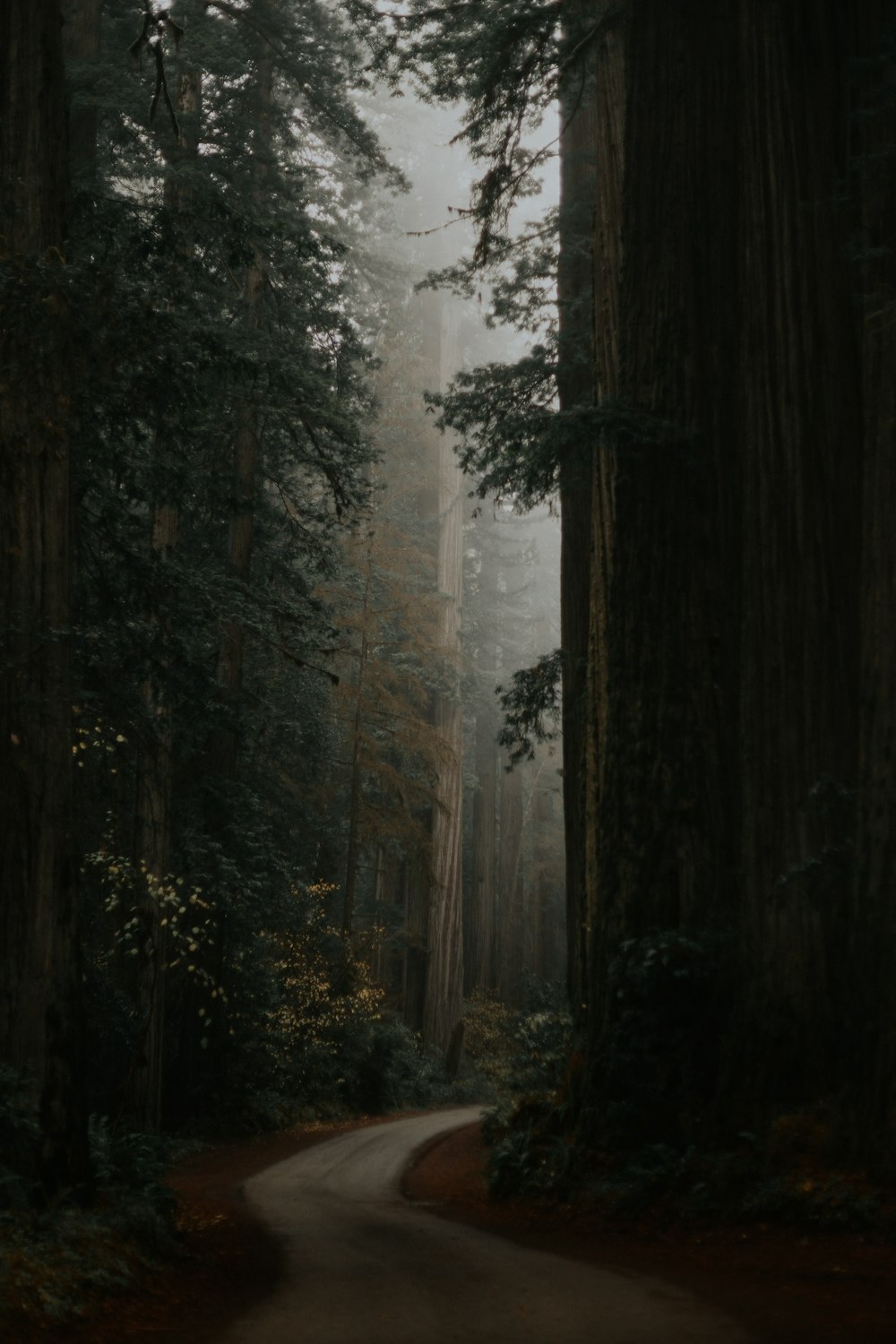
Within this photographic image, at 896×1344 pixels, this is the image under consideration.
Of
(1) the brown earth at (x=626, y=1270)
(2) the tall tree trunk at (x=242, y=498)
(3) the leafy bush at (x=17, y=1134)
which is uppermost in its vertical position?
(2) the tall tree trunk at (x=242, y=498)

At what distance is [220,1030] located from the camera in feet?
57.3

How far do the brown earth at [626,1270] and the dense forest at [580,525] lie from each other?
0.72 metres

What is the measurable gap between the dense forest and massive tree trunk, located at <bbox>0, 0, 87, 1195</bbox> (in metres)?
0.02

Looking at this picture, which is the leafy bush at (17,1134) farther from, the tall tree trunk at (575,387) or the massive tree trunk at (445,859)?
the massive tree trunk at (445,859)

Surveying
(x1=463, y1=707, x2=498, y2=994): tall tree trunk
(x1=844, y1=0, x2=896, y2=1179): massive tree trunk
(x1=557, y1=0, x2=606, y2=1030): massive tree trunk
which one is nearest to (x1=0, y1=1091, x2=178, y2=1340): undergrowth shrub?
(x1=844, y1=0, x2=896, y2=1179): massive tree trunk

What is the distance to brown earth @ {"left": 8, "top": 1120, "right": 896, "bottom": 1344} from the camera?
5.34 m

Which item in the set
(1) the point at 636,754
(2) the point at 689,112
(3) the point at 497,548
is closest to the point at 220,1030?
(1) the point at 636,754

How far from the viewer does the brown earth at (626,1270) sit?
5344mm

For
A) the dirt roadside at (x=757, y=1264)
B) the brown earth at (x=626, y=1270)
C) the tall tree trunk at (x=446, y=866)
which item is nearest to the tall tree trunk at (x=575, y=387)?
the dirt roadside at (x=757, y=1264)

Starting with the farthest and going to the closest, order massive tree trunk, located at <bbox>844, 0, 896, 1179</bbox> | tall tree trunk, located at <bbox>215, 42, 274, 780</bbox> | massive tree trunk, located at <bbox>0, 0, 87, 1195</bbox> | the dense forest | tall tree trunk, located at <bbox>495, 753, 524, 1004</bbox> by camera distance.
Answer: tall tree trunk, located at <bbox>495, 753, 524, 1004</bbox>, tall tree trunk, located at <bbox>215, 42, 274, 780</bbox>, the dense forest, massive tree trunk, located at <bbox>844, 0, 896, 1179</bbox>, massive tree trunk, located at <bbox>0, 0, 87, 1195</bbox>

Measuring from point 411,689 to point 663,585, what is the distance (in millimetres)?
19297

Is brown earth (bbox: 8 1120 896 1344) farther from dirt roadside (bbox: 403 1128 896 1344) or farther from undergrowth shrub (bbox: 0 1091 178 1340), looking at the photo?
undergrowth shrub (bbox: 0 1091 178 1340)

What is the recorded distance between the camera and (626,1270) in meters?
6.86

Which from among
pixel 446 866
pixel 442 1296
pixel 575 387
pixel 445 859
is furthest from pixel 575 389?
pixel 446 866
